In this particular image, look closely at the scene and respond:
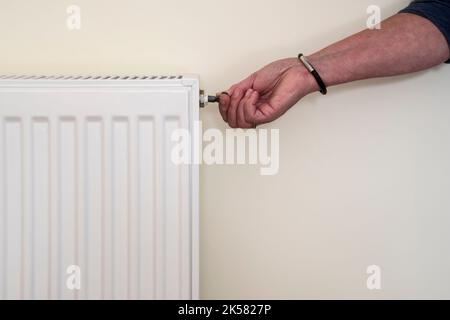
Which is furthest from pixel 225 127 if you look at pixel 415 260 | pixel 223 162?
pixel 415 260

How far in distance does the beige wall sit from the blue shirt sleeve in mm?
74

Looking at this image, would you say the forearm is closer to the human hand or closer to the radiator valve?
the human hand

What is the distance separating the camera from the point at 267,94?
0.73m

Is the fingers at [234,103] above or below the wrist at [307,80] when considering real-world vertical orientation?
below

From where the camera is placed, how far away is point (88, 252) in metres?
0.68

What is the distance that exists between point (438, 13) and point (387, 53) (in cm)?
10

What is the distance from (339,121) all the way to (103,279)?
478 millimetres

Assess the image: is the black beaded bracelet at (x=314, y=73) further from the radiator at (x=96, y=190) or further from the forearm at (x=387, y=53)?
the radiator at (x=96, y=190)

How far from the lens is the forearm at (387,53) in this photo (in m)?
0.69

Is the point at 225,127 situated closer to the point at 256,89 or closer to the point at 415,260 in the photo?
the point at 256,89

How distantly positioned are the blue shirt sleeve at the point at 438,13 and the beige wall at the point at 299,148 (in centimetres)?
7

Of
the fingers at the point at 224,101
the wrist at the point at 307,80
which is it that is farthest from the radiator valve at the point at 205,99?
the wrist at the point at 307,80

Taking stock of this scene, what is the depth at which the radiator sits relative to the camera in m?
0.66

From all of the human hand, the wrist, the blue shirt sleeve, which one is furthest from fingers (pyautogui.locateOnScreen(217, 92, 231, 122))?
the blue shirt sleeve
